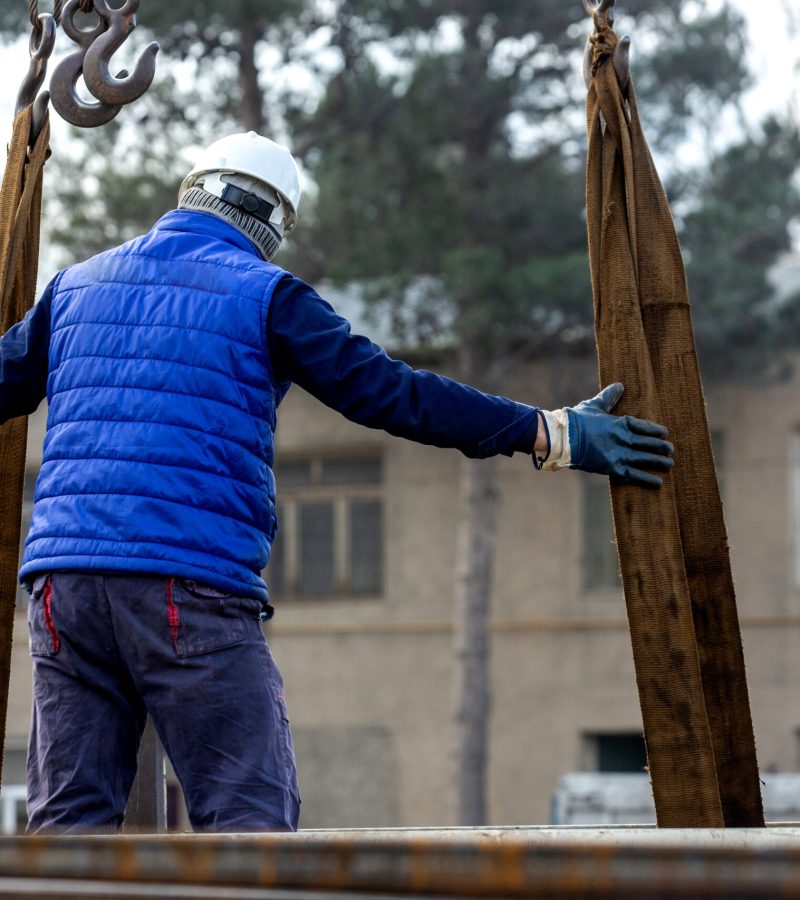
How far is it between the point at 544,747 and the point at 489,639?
1628mm

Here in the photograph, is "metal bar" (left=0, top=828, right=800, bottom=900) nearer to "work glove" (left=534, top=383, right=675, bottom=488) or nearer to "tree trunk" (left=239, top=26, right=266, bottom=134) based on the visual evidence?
"work glove" (left=534, top=383, right=675, bottom=488)

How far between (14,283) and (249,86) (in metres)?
13.8

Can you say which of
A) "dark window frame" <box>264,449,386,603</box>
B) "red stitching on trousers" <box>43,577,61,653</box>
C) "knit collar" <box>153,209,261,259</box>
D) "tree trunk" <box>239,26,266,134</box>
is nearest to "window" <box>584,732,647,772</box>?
"dark window frame" <box>264,449,386,603</box>

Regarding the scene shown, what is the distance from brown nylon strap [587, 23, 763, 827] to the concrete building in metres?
15.7

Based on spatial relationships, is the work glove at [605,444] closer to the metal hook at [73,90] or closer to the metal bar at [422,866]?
the metal hook at [73,90]

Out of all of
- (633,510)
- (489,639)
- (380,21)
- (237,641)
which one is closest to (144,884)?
(237,641)

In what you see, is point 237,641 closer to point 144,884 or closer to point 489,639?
point 144,884

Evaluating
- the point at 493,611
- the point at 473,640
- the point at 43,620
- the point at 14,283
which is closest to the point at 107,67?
the point at 14,283

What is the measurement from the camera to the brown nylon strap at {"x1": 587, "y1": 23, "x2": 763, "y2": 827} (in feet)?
10.2

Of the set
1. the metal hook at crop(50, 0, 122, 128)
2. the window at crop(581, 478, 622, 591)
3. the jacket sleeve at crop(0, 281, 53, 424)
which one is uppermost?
the window at crop(581, 478, 622, 591)

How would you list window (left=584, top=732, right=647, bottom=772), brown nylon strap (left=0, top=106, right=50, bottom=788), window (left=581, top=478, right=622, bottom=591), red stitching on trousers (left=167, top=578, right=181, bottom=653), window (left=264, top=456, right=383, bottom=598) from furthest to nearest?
window (left=264, top=456, right=383, bottom=598) < window (left=581, top=478, right=622, bottom=591) < window (left=584, top=732, right=647, bottom=772) < brown nylon strap (left=0, top=106, right=50, bottom=788) < red stitching on trousers (left=167, top=578, right=181, bottom=653)

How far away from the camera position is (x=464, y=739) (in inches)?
725

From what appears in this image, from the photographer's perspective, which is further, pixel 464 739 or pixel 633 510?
pixel 464 739

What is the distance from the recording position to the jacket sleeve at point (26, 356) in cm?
325
